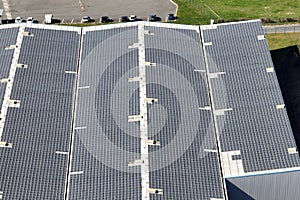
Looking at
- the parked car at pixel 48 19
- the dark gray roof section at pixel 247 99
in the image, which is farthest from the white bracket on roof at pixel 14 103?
the parked car at pixel 48 19

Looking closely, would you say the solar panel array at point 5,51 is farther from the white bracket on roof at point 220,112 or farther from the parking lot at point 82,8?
the white bracket on roof at point 220,112

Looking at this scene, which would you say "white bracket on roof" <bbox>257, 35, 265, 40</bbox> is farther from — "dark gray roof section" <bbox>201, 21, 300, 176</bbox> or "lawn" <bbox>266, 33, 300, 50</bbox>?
"lawn" <bbox>266, 33, 300, 50</bbox>

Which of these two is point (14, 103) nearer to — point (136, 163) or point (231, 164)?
point (136, 163)

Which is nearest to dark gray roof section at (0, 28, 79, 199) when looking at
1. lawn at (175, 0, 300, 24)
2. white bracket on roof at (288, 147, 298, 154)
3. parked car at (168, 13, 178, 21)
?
parked car at (168, 13, 178, 21)

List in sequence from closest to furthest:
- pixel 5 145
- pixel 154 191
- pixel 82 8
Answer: pixel 154 191 < pixel 5 145 < pixel 82 8

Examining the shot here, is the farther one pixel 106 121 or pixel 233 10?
pixel 233 10

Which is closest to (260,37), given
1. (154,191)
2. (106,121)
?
(106,121)

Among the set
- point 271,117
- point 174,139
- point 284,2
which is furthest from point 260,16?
point 174,139
